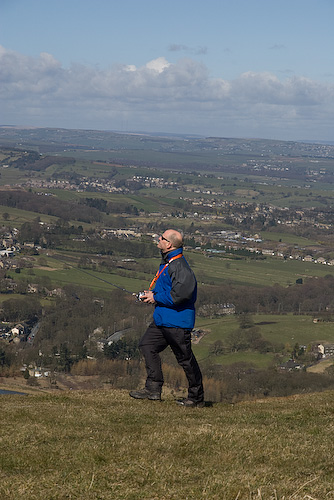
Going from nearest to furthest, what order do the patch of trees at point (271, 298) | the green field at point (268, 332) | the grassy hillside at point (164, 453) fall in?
the grassy hillside at point (164, 453) < the green field at point (268, 332) < the patch of trees at point (271, 298)

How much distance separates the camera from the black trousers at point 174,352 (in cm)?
1084

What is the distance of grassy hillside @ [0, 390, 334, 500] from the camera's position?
613 cm

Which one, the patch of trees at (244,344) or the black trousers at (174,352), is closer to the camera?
the black trousers at (174,352)

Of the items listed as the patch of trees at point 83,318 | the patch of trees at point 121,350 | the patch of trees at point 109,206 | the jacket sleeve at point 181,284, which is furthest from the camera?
the patch of trees at point 109,206

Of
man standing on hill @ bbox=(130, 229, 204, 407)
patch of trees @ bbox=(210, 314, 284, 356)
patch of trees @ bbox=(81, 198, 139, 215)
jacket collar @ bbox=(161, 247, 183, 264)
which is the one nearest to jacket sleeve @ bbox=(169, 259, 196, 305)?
man standing on hill @ bbox=(130, 229, 204, 407)

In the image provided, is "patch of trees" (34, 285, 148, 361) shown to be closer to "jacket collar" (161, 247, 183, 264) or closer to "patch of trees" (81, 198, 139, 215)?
"jacket collar" (161, 247, 183, 264)

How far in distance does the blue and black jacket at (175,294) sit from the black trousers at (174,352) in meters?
0.17

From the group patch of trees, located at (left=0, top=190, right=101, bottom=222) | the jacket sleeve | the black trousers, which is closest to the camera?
the jacket sleeve

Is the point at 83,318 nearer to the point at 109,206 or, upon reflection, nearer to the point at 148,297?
the point at 148,297

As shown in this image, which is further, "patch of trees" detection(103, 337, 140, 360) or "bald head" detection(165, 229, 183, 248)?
A: "patch of trees" detection(103, 337, 140, 360)

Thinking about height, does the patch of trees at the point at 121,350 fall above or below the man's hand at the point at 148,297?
below

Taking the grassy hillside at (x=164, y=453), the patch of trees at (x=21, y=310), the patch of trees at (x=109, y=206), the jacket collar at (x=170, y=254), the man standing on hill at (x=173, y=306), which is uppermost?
the jacket collar at (x=170, y=254)

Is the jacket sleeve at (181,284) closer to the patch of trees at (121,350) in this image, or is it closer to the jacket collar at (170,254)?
the jacket collar at (170,254)

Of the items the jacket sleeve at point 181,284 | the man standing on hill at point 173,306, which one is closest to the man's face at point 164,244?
the man standing on hill at point 173,306
